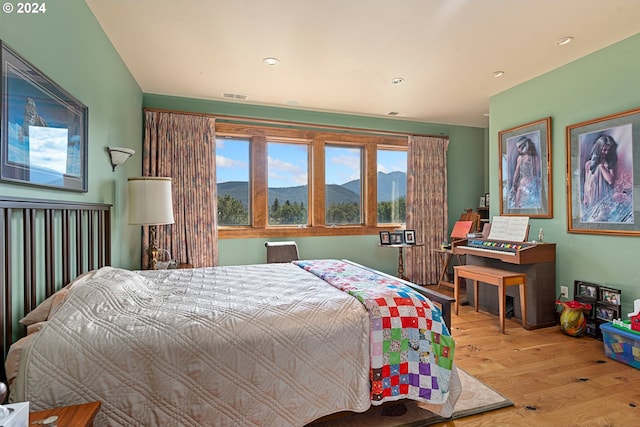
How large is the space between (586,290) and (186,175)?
182 inches

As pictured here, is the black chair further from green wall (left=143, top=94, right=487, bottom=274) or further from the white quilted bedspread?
the white quilted bedspread

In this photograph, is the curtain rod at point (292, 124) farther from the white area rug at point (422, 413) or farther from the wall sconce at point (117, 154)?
the white area rug at point (422, 413)

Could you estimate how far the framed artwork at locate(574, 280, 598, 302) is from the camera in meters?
3.05

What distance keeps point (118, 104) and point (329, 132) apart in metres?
2.75

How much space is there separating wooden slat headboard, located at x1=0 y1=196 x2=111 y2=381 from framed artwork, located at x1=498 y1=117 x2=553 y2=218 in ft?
14.2

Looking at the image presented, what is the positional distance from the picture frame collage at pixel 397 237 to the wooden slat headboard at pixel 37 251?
358 centimetres

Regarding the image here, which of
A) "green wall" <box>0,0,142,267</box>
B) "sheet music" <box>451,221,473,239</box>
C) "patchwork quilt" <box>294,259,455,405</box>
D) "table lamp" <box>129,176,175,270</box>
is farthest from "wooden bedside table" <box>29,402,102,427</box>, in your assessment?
"sheet music" <box>451,221,473,239</box>

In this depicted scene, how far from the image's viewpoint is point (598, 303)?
300 cm

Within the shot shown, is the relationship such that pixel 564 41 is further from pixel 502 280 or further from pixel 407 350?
pixel 407 350

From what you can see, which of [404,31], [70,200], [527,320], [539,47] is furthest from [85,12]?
[527,320]

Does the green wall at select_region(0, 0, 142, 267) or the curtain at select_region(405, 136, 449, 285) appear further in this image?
the curtain at select_region(405, 136, 449, 285)

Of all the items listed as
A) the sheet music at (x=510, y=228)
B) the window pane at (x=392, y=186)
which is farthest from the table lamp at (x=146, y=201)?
the sheet music at (x=510, y=228)

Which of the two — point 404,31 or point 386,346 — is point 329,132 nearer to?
point 404,31

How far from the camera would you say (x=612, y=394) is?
2.07 meters
